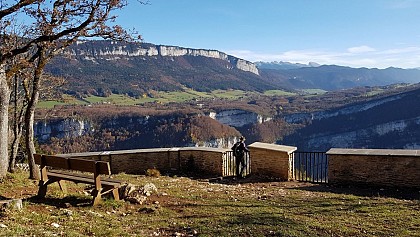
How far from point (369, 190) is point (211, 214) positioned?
5.73m

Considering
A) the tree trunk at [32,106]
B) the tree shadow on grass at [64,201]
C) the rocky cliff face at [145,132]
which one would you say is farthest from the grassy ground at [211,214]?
→ the rocky cliff face at [145,132]

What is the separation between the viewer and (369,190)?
1106 cm

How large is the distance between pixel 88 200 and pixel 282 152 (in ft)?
22.2

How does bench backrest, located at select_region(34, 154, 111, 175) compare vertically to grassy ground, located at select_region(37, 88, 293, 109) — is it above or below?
below

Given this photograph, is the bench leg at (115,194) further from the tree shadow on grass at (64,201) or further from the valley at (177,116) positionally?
the valley at (177,116)

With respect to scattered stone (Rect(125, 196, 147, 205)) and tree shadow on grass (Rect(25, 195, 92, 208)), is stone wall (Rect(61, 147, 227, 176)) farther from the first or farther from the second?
tree shadow on grass (Rect(25, 195, 92, 208))

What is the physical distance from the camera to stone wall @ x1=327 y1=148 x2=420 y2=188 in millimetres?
10992

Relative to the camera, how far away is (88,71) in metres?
140

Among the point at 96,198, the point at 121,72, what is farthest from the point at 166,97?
the point at 96,198

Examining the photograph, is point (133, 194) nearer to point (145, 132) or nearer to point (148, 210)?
point (148, 210)

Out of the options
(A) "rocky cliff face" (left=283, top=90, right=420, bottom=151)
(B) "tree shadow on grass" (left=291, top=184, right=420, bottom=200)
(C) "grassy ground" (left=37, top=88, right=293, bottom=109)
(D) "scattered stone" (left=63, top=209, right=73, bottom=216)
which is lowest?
(A) "rocky cliff face" (left=283, top=90, right=420, bottom=151)

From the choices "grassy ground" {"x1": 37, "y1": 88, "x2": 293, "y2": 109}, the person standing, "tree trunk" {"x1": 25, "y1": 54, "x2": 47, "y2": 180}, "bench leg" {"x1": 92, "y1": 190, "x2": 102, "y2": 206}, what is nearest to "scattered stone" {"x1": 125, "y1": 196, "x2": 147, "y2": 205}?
"bench leg" {"x1": 92, "y1": 190, "x2": 102, "y2": 206}

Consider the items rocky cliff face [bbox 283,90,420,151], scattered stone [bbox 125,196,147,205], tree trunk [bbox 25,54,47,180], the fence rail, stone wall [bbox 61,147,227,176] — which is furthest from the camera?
rocky cliff face [bbox 283,90,420,151]

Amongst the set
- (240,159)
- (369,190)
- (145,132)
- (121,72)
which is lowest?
(145,132)
